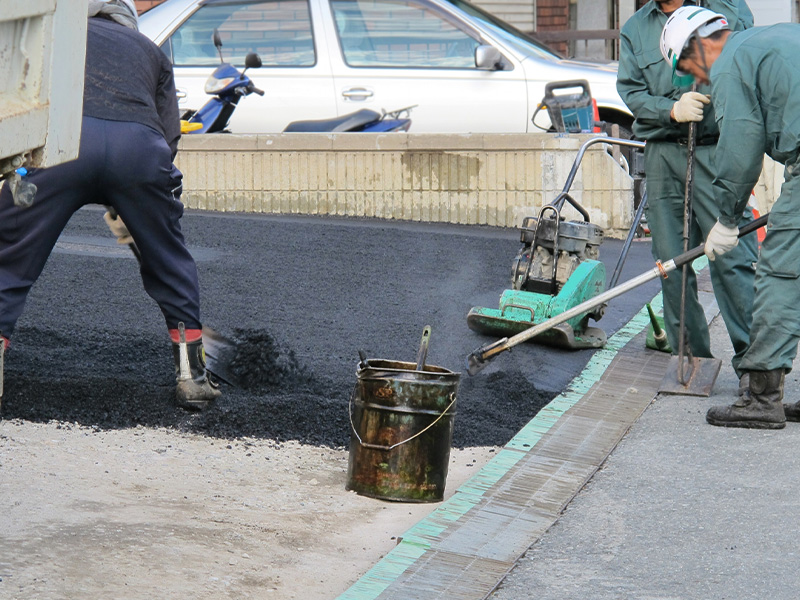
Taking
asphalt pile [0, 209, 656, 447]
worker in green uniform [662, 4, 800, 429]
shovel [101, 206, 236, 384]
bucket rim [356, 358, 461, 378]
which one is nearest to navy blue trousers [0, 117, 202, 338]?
shovel [101, 206, 236, 384]

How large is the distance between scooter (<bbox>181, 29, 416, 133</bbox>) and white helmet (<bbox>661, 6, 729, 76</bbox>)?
203 inches

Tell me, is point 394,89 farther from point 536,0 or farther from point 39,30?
point 536,0

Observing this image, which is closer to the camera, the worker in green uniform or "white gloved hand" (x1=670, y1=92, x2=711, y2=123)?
the worker in green uniform

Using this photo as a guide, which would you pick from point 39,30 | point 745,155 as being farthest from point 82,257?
point 39,30

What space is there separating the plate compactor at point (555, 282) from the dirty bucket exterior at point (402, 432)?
6.85 ft

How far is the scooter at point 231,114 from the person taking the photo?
31.9ft

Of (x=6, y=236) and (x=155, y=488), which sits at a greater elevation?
(x=6, y=236)

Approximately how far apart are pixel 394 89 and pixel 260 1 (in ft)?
4.93

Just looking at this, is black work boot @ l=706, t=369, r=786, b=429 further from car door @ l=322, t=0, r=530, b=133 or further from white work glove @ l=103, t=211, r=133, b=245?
car door @ l=322, t=0, r=530, b=133

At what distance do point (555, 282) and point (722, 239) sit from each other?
1.45m

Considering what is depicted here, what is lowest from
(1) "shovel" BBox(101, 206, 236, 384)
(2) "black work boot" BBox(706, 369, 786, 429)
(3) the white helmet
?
(2) "black work boot" BBox(706, 369, 786, 429)

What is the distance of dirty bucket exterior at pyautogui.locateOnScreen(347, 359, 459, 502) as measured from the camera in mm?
3865

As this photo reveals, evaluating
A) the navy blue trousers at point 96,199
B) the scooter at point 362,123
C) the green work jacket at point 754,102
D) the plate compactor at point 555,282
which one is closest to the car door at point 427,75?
the scooter at point 362,123

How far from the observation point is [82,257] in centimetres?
769
